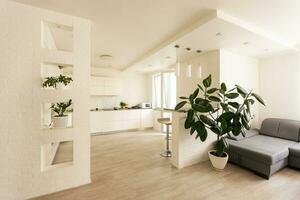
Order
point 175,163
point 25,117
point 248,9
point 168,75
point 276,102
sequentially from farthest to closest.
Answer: point 168,75 < point 276,102 < point 175,163 < point 248,9 < point 25,117

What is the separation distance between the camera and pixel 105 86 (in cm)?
592

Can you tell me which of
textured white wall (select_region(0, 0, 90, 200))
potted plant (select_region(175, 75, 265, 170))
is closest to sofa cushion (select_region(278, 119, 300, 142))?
potted plant (select_region(175, 75, 265, 170))

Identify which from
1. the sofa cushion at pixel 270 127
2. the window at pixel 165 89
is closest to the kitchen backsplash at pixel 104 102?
the window at pixel 165 89

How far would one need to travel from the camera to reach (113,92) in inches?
239

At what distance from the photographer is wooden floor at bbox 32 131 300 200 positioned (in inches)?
81.1

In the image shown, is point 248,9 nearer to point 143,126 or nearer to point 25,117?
point 25,117

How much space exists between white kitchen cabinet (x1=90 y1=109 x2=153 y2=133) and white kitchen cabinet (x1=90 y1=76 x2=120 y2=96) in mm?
813

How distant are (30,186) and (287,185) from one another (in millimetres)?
3743

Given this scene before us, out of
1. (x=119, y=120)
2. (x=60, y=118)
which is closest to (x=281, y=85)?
(x=60, y=118)

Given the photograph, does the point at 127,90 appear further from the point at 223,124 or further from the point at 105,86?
the point at 223,124

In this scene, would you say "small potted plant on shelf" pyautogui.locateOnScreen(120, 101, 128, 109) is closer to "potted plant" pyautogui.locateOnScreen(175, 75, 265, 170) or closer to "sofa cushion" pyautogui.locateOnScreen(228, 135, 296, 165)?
"potted plant" pyautogui.locateOnScreen(175, 75, 265, 170)

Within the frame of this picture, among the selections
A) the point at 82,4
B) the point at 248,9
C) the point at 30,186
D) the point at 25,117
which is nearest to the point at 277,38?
the point at 248,9

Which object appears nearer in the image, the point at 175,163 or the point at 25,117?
the point at 25,117

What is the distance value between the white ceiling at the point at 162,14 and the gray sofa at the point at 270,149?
6.52 feet
